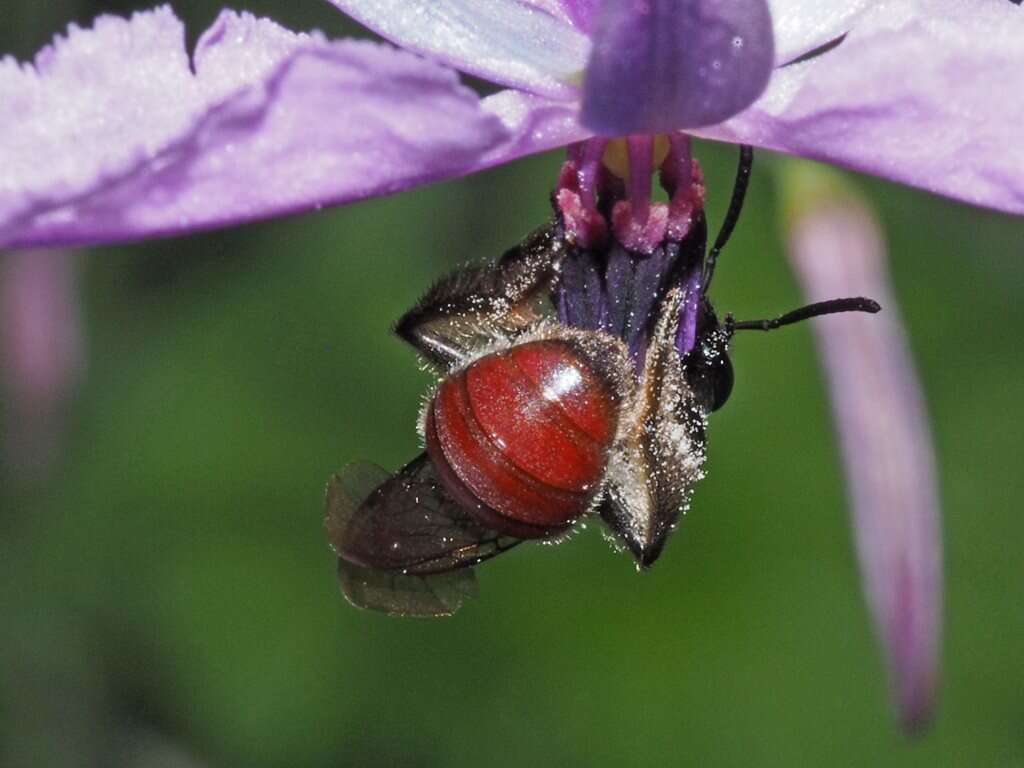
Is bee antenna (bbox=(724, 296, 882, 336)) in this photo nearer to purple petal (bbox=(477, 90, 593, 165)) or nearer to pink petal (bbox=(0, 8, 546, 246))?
purple petal (bbox=(477, 90, 593, 165))

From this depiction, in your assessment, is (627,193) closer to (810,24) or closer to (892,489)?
(810,24)

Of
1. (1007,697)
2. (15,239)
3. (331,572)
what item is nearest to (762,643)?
(1007,697)

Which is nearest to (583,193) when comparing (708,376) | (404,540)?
(708,376)

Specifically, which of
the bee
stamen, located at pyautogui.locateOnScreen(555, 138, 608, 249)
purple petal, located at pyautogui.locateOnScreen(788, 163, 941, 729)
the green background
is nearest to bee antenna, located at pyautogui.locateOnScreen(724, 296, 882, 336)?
the bee

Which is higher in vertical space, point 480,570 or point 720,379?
point 720,379

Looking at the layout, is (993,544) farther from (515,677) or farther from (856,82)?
(856,82)
